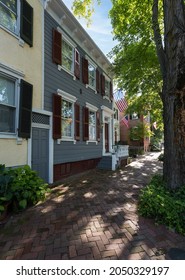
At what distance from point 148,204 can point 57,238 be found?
201cm

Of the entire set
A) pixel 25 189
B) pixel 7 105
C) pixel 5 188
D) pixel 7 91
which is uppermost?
pixel 7 91

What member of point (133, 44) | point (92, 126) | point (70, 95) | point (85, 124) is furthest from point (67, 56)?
point (92, 126)

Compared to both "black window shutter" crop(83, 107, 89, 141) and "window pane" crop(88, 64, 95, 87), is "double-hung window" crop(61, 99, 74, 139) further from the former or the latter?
"window pane" crop(88, 64, 95, 87)

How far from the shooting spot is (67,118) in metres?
8.63

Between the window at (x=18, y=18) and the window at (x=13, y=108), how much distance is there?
1525mm

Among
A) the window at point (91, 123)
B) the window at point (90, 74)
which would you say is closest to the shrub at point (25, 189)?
the window at point (91, 123)

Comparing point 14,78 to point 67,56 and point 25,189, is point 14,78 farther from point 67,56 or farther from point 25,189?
point 67,56

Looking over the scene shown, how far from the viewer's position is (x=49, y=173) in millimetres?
7250

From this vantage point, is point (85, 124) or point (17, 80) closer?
point (17, 80)

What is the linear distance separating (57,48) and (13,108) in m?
3.62

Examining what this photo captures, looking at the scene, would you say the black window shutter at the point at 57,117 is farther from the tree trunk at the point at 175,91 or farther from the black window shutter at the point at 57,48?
the tree trunk at the point at 175,91

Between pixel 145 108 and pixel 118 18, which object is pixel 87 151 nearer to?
pixel 118 18

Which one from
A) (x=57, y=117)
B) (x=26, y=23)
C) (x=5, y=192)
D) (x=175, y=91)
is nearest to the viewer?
(x=5, y=192)

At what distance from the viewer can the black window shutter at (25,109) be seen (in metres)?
5.69
